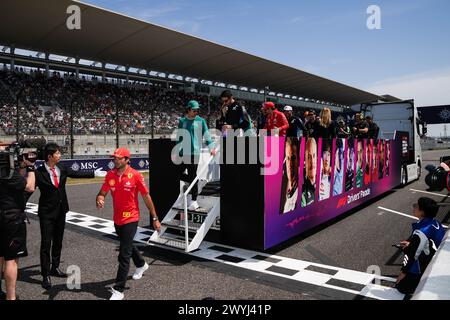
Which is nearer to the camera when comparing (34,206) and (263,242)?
(263,242)

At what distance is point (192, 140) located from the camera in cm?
626

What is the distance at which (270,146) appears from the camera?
5.45 meters

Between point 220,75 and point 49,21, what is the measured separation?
1861 centimetres

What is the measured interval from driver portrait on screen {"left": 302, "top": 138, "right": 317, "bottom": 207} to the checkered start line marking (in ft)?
4.93

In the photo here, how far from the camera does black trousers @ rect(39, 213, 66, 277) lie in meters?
4.48

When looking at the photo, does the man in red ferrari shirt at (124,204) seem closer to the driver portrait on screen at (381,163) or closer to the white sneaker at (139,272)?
the white sneaker at (139,272)

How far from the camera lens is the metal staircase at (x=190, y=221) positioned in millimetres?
5533

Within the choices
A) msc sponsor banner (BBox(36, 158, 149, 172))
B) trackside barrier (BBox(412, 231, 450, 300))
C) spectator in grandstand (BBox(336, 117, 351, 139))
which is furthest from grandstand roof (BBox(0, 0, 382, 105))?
trackside barrier (BBox(412, 231, 450, 300))

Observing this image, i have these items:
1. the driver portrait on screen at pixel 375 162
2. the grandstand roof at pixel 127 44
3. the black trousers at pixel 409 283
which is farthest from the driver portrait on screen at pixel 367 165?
the grandstand roof at pixel 127 44

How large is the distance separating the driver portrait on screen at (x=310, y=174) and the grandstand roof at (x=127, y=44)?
1946cm

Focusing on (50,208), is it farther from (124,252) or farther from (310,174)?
(310,174)

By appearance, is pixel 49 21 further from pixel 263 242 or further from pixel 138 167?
pixel 263 242
